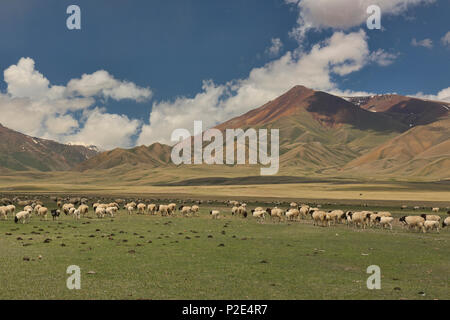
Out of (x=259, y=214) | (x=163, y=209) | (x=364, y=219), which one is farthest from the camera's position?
(x=163, y=209)

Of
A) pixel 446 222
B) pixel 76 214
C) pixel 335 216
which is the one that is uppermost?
pixel 76 214

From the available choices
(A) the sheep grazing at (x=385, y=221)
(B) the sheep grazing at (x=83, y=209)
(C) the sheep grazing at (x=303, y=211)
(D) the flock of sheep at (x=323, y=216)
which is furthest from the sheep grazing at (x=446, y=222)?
(B) the sheep grazing at (x=83, y=209)

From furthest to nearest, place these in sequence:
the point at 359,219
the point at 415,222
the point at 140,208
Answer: the point at 140,208 < the point at 359,219 < the point at 415,222

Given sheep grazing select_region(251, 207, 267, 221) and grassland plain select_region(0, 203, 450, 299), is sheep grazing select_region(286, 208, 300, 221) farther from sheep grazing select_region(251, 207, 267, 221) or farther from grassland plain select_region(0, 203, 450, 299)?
grassland plain select_region(0, 203, 450, 299)

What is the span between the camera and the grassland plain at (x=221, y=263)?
1522 centimetres

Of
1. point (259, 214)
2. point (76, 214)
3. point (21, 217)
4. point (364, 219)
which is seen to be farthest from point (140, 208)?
point (364, 219)

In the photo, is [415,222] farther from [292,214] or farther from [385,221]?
[292,214]

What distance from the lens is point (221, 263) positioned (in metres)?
20.7

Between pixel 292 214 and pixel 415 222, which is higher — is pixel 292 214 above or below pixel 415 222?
below

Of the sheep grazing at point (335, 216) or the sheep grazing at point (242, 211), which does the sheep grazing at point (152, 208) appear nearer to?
the sheep grazing at point (242, 211)

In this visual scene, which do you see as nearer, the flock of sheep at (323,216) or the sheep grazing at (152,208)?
the flock of sheep at (323,216)

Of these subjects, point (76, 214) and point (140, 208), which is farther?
point (140, 208)
